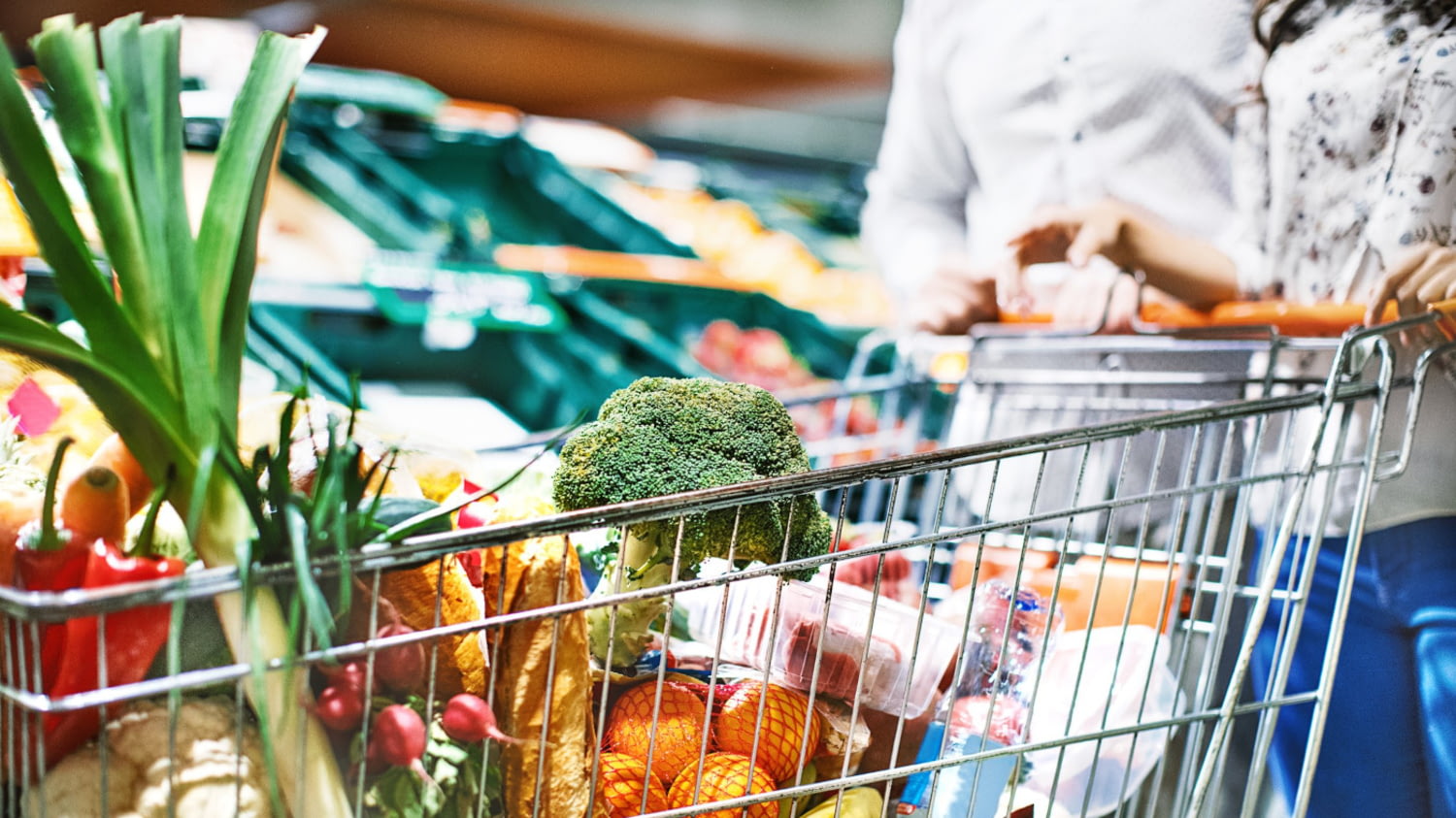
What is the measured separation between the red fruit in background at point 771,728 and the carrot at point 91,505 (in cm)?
56

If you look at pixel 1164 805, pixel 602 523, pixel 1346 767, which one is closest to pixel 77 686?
pixel 602 523

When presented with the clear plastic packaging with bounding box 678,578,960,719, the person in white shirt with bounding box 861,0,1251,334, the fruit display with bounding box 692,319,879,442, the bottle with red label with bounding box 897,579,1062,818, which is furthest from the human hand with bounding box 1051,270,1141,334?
the fruit display with bounding box 692,319,879,442

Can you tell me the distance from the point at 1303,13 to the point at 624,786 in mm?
1376

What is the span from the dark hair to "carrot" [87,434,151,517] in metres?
1.55

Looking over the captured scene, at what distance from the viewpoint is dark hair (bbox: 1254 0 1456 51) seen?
4.92ft

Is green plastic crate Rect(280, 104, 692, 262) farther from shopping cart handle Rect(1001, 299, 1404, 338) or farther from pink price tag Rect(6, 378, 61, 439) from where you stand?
shopping cart handle Rect(1001, 299, 1404, 338)

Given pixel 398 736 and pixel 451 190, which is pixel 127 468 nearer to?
pixel 398 736

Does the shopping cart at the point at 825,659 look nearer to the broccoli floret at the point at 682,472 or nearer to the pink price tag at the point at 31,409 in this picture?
the broccoli floret at the point at 682,472

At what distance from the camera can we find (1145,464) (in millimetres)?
1853

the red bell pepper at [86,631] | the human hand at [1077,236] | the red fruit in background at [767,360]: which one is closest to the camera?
the red bell pepper at [86,631]

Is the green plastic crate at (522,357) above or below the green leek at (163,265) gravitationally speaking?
below

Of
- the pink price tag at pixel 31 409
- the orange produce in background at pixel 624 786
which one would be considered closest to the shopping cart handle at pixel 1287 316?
the orange produce in background at pixel 624 786

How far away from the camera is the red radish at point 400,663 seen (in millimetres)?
896

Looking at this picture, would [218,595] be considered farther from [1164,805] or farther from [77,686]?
[1164,805]
